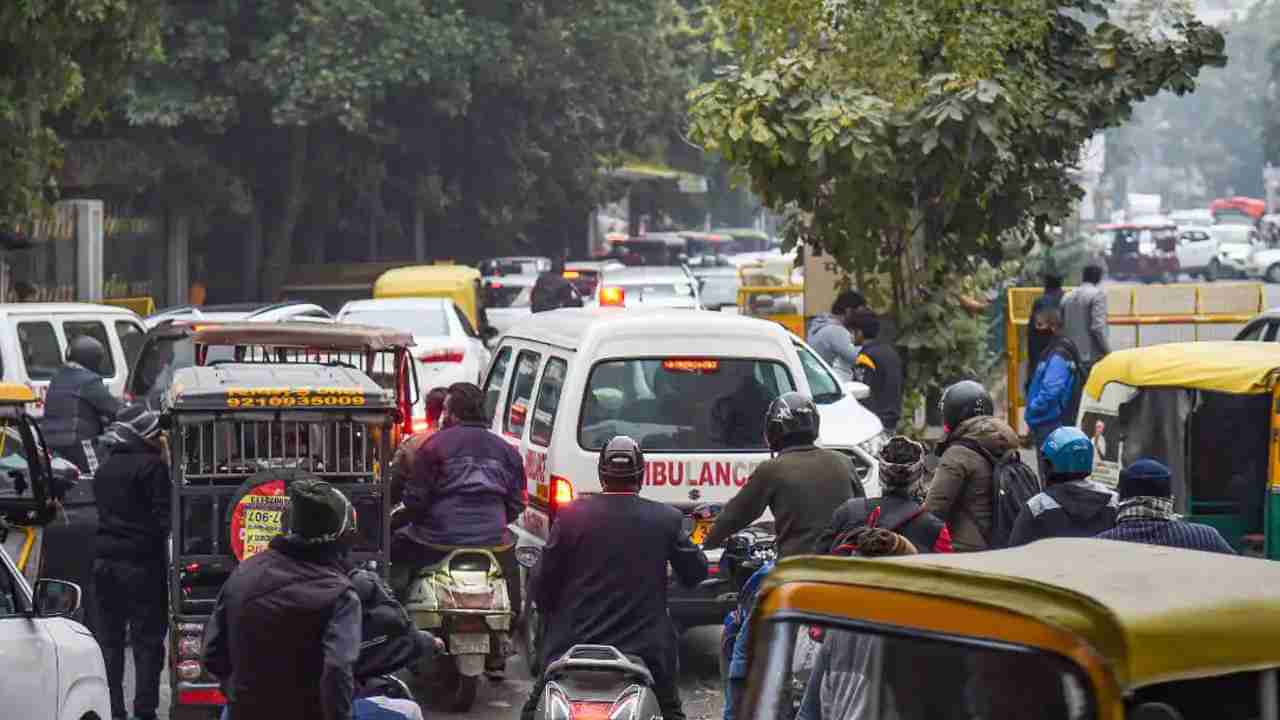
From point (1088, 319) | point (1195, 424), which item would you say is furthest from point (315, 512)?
point (1088, 319)

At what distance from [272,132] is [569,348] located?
90.8 ft

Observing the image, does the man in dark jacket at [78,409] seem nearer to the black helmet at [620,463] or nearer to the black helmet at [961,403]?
the black helmet at [961,403]

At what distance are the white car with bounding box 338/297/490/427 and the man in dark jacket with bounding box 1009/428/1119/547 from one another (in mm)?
12459

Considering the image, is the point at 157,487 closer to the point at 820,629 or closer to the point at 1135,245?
the point at 820,629

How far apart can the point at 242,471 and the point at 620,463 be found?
2675 mm

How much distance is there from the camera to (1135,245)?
6097 centimetres

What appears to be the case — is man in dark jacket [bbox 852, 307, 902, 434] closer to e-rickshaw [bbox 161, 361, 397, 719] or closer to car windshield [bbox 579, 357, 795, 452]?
car windshield [bbox 579, 357, 795, 452]

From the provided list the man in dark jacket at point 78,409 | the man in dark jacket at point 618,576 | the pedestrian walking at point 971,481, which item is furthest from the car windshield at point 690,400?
the man in dark jacket at point 78,409

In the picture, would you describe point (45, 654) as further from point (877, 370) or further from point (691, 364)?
point (877, 370)

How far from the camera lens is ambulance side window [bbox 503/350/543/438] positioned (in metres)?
11.6

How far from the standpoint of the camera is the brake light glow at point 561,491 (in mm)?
10523

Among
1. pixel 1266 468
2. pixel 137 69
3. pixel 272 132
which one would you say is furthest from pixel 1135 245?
pixel 1266 468

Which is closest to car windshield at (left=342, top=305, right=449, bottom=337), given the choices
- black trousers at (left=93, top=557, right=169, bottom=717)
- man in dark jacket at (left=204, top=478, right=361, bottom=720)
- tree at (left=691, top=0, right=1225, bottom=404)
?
tree at (left=691, top=0, right=1225, bottom=404)

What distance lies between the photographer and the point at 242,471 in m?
9.30
